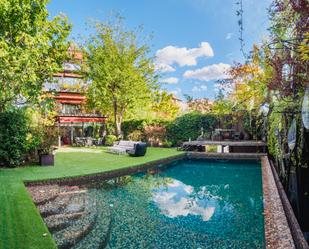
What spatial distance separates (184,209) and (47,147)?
23.8 ft

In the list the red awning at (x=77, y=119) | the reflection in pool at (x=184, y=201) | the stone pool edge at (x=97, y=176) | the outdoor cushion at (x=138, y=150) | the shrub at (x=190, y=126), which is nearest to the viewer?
the reflection in pool at (x=184, y=201)

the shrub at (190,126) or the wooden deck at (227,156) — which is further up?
the shrub at (190,126)

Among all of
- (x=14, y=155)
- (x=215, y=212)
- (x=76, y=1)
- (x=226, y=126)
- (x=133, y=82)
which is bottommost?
(x=215, y=212)

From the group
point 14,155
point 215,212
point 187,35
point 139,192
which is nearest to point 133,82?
point 187,35

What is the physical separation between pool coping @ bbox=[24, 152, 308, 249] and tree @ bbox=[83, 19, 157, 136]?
8450mm

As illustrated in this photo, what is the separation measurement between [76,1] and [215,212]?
2019 cm

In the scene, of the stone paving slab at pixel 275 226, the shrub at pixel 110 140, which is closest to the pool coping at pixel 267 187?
the stone paving slab at pixel 275 226

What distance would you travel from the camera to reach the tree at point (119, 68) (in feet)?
74.1

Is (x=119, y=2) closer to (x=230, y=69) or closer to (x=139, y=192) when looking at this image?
(x=230, y=69)

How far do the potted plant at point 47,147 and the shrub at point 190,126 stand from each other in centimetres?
1159

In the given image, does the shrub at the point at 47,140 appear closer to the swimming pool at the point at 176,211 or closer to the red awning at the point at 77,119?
the swimming pool at the point at 176,211

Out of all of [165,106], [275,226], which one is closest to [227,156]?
[275,226]

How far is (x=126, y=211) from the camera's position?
22.3ft

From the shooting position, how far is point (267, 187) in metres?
6.87
